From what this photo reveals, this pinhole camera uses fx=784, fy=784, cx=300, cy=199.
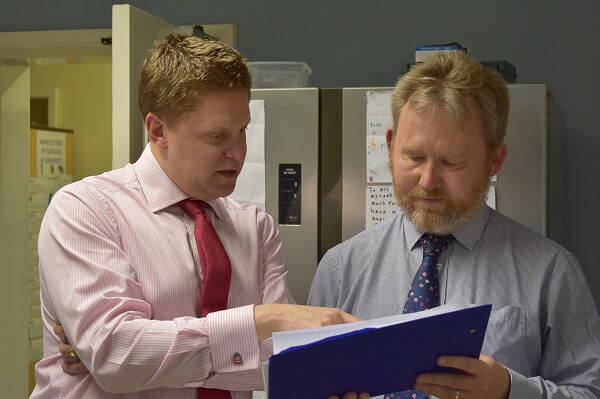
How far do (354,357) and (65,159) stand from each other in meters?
5.39

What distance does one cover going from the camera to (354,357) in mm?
1212

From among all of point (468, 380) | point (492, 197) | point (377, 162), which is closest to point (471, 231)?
point (468, 380)

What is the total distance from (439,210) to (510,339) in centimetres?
30

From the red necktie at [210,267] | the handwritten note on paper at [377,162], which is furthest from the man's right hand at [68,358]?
the handwritten note on paper at [377,162]

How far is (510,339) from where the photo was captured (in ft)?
5.18

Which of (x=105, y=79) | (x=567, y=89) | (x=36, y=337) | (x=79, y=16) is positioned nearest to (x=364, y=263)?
(x=567, y=89)

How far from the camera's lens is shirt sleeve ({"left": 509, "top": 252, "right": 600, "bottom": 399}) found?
156cm

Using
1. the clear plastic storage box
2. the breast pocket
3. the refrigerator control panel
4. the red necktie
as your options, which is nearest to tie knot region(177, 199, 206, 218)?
Result: the red necktie

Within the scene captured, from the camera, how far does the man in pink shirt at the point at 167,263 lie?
4.22ft

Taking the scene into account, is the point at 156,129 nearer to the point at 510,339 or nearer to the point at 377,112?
the point at 510,339

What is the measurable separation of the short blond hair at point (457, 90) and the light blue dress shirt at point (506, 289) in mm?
207

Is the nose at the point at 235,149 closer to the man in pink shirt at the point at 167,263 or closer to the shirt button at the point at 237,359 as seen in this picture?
the man in pink shirt at the point at 167,263

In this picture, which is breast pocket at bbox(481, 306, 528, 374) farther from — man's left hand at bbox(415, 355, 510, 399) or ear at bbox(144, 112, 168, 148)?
ear at bbox(144, 112, 168, 148)

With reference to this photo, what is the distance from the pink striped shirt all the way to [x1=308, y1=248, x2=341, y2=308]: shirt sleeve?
215 mm
